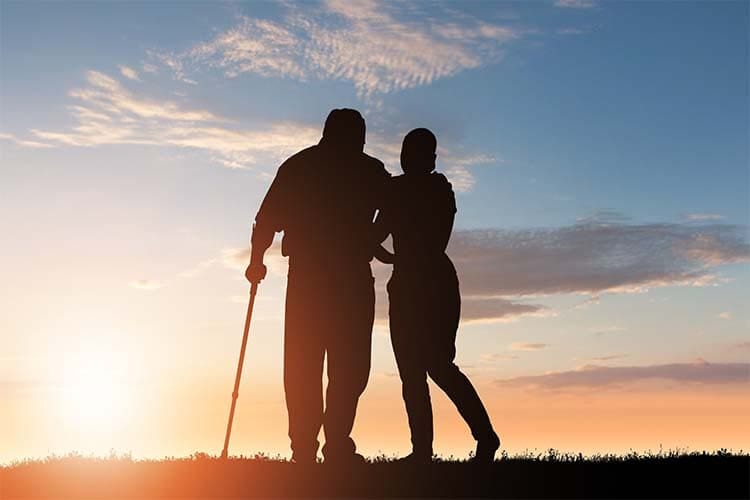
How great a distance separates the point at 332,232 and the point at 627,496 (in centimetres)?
467

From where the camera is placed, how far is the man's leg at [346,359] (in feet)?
46.2

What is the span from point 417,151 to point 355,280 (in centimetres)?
179

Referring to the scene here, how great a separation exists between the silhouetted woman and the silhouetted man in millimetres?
605

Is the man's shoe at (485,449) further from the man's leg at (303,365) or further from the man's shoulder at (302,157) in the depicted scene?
the man's shoulder at (302,157)

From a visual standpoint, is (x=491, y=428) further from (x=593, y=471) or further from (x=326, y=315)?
(x=326, y=315)

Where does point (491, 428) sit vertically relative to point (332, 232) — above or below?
below

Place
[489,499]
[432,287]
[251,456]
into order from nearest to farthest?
[489,499], [432,287], [251,456]

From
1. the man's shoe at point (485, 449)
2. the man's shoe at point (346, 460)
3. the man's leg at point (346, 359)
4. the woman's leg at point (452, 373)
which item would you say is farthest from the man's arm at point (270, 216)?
the man's shoe at point (485, 449)

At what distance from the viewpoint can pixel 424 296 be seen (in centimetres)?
1355

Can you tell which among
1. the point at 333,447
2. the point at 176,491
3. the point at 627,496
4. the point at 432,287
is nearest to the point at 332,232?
the point at 432,287

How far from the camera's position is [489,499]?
40.3ft

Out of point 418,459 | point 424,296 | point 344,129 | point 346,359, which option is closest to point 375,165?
point 344,129

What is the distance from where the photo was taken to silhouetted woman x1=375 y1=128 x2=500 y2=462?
534 inches

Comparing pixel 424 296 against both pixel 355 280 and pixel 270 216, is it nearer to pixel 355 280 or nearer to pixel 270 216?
pixel 355 280
